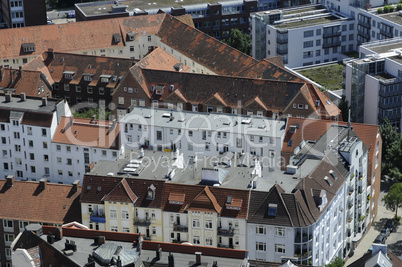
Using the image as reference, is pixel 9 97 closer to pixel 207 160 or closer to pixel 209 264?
pixel 207 160

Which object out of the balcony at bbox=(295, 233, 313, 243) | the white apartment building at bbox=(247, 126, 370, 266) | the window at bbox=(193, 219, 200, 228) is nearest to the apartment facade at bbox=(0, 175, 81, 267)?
the window at bbox=(193, 219, 200, 228)

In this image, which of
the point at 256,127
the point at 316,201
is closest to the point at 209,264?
the point at 316,201

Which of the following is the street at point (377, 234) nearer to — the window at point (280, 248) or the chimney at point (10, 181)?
the window at point (280, 248)

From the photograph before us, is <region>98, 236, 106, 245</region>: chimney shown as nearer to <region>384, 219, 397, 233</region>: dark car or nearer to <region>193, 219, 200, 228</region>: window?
<region>193, 219, 200, 228</region>: window

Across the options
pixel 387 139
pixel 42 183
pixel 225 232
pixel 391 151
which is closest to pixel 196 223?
pixel 225 232

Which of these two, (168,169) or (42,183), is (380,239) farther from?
(42,183)
